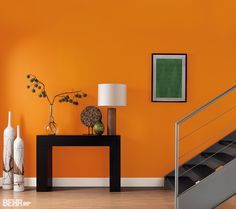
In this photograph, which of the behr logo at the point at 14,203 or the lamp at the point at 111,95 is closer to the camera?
the behr logo at the point at 14,203

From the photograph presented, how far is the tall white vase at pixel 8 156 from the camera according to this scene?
6.12 metres

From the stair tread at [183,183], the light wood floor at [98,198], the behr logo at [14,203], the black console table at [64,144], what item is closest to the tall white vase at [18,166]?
the light wood floor at [98,198]

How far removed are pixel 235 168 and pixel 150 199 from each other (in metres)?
Answer: 1.35

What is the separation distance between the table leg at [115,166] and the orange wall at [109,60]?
0.49 metres

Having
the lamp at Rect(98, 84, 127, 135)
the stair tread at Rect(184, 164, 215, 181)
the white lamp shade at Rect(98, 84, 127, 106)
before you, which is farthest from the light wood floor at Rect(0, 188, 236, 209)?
the white lamp shade at Rect(98, 84, 127, 106)

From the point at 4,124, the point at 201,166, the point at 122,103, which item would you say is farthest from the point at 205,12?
the point at 4,124

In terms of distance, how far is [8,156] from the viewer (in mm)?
6113

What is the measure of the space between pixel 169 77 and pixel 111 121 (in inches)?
46.6

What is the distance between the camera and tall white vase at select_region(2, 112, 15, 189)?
612 centimetres

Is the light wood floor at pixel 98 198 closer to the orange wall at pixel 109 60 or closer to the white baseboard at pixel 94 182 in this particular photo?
the white baseboard at pixel 94 182

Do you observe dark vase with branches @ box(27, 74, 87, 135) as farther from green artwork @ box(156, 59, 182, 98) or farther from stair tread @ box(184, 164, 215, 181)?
stair tread @ box(184, 164, 215, 181)

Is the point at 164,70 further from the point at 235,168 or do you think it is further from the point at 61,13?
the point at 235,168

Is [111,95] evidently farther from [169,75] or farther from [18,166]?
[18,166]

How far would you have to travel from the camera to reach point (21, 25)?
6438 mm
